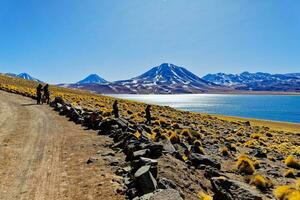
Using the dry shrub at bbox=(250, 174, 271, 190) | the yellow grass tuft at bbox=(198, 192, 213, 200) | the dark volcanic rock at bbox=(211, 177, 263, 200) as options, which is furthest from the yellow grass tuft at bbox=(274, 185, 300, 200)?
the yellow grass tuft at bbox=(198, 192, 213, 200)

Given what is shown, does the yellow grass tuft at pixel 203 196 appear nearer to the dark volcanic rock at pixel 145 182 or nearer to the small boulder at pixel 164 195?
the dark volcanic rock at pixel 145 182

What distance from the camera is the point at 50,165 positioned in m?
15.3

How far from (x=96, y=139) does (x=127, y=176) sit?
27.9ft

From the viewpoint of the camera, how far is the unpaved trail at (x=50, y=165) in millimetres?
12086

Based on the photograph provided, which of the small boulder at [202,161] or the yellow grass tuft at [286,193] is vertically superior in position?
the small boulder at [202,161]

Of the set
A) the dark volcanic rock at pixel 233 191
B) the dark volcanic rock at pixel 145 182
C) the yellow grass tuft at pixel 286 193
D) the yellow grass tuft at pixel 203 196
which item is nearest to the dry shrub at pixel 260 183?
the yellow grass tuft at pixel 286 193

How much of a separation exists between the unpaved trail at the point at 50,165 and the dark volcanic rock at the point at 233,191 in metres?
4.03

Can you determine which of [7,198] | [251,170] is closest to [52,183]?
[7,198]

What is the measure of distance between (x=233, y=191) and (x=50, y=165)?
903cm

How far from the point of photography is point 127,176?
46.1 feet

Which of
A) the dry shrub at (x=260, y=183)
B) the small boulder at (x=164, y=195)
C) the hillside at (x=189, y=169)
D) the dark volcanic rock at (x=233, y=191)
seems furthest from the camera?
the dry shrub at (x=260, y=183)

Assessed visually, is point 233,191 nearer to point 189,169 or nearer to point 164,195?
point 164,195

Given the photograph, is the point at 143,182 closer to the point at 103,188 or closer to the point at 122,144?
the point at 103,188

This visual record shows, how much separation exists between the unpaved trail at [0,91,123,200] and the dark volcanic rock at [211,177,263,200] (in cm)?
403
